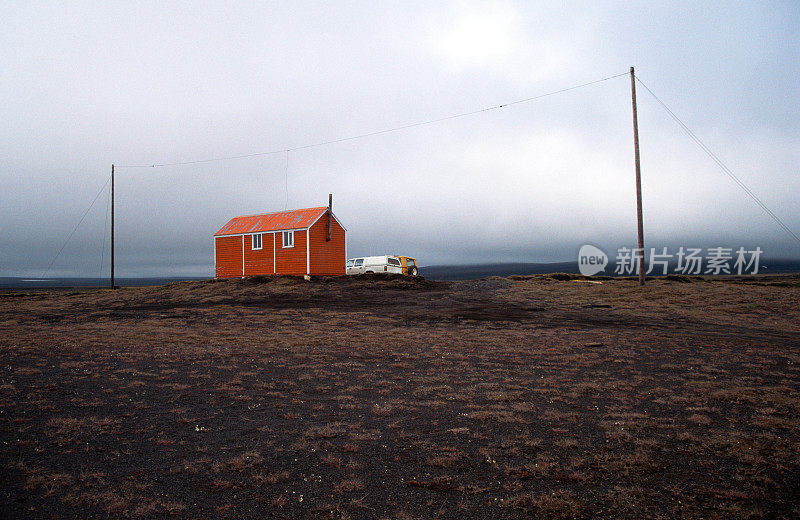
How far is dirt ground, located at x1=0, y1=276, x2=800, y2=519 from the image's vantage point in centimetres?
368

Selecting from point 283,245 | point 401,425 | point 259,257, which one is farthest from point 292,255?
point 401,425

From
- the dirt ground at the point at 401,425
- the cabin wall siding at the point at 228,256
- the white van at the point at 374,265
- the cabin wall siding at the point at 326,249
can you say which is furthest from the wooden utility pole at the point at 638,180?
the cabin wall siding at the point at 228,256

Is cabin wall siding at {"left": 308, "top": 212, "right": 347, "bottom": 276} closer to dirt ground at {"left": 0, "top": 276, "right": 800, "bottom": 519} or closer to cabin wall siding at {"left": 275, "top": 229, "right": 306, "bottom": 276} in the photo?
cabin wall siding at {"left": 275, "top": 229, "right": 306, "bottom": 276}

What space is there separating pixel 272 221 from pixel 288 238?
11.9 feet

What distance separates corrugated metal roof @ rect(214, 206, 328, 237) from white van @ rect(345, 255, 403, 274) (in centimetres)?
605

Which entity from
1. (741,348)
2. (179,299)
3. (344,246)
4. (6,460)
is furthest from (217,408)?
(344,246)

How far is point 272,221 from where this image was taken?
3834 cm

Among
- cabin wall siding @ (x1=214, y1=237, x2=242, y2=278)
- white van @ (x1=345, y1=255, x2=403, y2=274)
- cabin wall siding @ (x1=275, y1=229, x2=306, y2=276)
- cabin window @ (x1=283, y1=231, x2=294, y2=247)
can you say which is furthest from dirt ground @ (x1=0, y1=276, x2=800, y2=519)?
cabin wall siding @ (x1=214, y1=237, x2=242, y2=278)

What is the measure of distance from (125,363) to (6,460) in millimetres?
4973

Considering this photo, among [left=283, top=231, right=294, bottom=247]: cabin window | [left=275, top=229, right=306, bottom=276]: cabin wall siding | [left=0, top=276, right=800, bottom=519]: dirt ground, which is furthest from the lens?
[left=283, top=231, right=294, bottom=247]: cabin window

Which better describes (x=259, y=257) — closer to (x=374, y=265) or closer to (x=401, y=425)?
(x=374, y=265)

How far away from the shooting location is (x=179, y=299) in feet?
92.4

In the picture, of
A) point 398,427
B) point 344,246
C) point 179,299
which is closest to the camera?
point 398,427

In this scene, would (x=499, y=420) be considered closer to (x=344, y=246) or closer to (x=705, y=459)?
(x=705, y=459)
